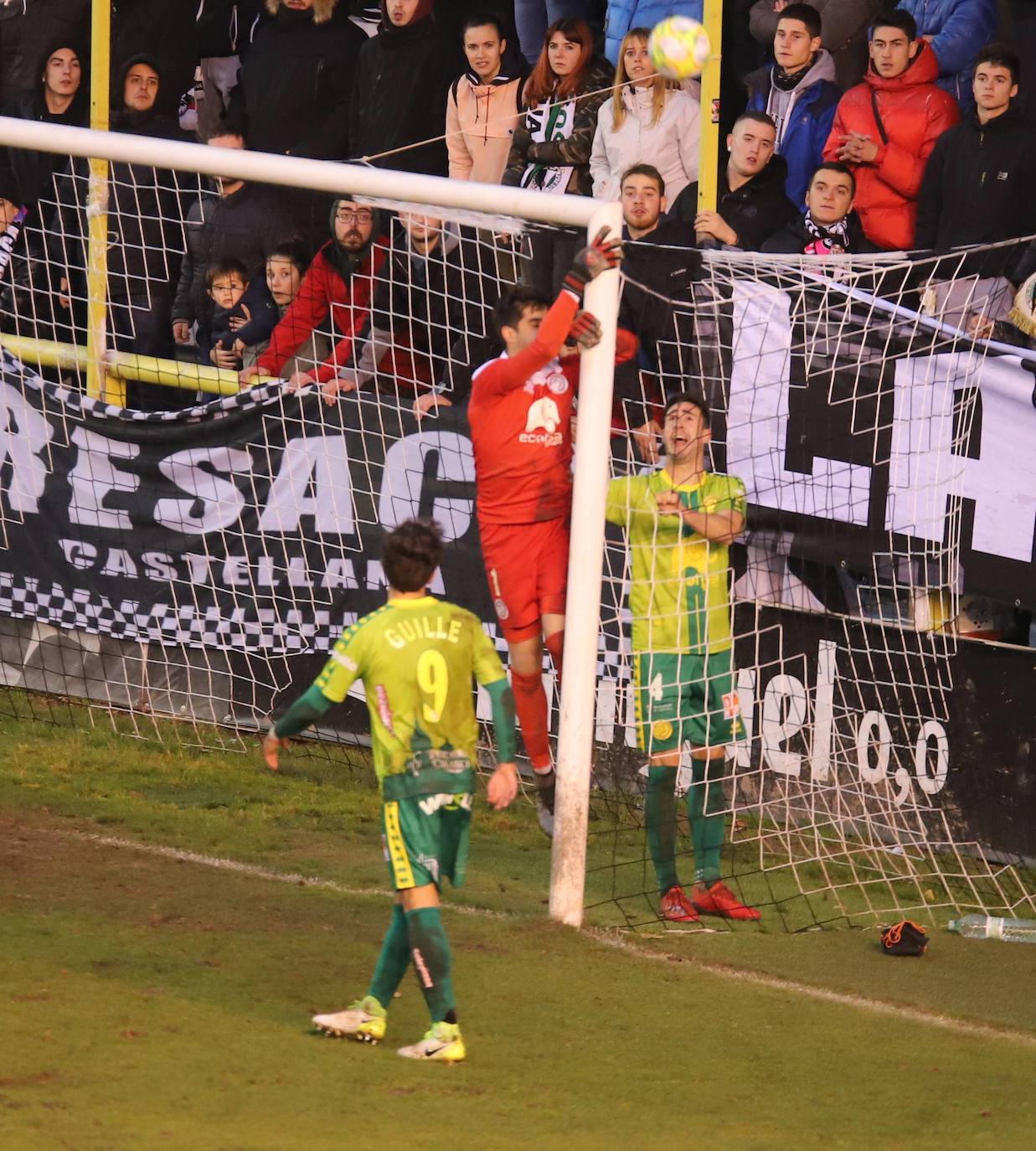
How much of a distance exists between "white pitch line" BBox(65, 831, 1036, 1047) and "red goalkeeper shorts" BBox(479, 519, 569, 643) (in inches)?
45.3

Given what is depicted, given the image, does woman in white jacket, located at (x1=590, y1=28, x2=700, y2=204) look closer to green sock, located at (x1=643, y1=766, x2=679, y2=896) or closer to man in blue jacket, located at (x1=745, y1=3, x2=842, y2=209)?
man in blue jacket, located at (x1=745, y1=3, x2=842, y2=209)

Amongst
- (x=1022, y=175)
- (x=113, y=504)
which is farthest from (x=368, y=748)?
(x=1022, y=175)

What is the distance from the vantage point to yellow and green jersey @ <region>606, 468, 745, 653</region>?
6.45 meters

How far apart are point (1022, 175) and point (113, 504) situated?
15.5 ft

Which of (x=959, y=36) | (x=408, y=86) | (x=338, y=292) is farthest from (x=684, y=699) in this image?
(x=408, y=86)

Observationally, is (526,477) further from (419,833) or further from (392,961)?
(392,961)

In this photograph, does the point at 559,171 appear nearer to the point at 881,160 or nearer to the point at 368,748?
the point at 881,160

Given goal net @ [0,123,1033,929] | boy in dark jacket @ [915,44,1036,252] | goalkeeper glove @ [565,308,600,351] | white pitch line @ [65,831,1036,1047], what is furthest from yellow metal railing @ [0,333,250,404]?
boy in dark jacket @ [915,44,1036,252]

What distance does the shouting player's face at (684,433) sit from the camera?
6.41 m

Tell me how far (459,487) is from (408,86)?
2643 mm

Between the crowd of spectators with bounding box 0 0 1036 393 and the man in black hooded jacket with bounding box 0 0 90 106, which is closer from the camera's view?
the crowd of spectators with bounding box 0 0 1036 393

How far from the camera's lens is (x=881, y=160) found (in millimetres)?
7977

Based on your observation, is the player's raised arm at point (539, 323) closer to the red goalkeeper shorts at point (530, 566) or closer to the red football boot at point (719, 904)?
the red goalkeeper shorts at point (530, 566)

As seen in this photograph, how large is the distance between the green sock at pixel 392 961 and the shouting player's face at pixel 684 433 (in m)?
2.32
